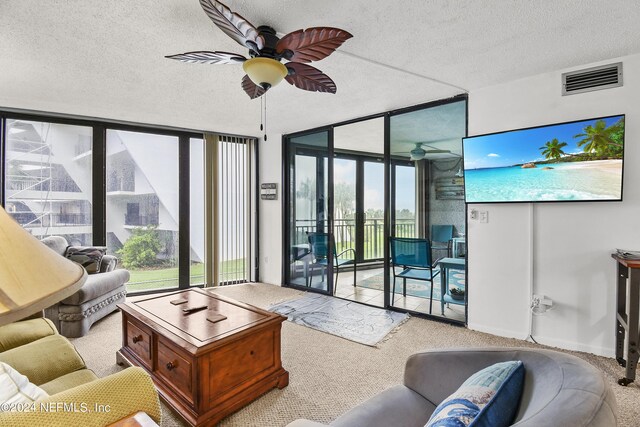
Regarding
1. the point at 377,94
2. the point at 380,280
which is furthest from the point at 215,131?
the point at 380,280

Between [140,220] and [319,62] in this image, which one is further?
[140,220]

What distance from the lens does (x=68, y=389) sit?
1.22 metres

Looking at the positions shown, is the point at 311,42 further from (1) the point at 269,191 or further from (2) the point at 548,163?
(1) the point at 269,191

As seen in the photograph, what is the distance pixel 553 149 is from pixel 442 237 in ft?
4.29

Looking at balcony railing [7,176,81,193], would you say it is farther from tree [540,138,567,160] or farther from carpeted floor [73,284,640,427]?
tree [540,138,567,160]

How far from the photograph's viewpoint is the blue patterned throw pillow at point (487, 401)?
2.54ft

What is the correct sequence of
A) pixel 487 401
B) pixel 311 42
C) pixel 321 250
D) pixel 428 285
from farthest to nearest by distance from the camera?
pixel 321 250 < pixel 428 285 < pixel 311 42 < pixel 487 401

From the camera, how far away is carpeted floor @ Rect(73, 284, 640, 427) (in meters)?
1.87

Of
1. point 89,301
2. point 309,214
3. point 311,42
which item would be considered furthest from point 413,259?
point 89,301

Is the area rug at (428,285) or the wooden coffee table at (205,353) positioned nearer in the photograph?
the wooden coffee table at (205,353)

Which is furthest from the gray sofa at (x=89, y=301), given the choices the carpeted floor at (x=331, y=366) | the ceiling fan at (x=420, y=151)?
the ceiling fan at (x=420, y=151)

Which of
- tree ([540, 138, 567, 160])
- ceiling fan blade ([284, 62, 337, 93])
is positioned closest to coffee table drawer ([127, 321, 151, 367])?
ceiling fan blade ([284, 62, 337, 93])

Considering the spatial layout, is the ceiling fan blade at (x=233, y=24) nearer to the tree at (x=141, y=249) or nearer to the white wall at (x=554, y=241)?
the white wall at (x=554, y=241)

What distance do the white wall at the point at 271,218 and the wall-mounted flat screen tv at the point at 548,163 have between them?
2888 mm
